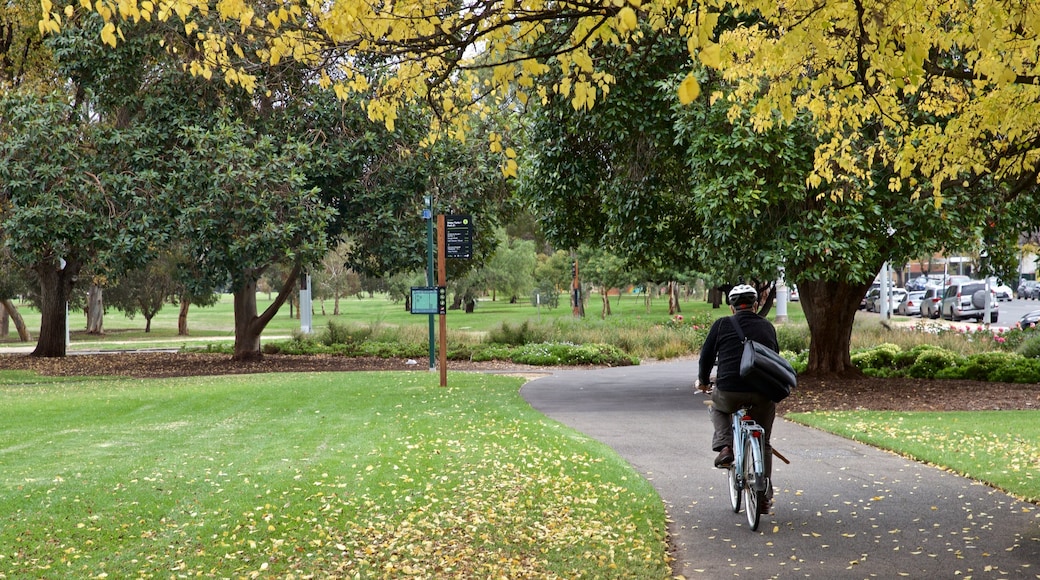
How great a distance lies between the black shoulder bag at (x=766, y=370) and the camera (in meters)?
7.11

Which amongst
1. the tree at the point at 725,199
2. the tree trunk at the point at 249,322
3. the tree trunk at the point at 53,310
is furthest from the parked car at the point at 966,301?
the tree trunk at the point at 53,310

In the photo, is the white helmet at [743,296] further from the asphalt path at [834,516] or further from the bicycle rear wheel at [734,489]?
the asphalt path at [834,516]

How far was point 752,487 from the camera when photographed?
7.15 meters

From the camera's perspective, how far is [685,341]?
1161 inches

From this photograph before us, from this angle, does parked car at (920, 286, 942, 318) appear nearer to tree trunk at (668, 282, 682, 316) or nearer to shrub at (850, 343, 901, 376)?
tree trunk at (668, 282, 682, 316)

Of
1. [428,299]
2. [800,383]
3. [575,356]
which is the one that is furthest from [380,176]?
[800,383]

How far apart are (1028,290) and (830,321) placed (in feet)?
191

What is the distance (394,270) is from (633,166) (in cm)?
1001

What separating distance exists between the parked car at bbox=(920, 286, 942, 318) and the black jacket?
45.8 meters

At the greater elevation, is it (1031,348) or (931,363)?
(1031,348)

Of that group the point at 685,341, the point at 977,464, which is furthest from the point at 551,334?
the point at 977,464

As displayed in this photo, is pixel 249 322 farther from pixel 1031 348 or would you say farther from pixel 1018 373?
pixel 1031 348

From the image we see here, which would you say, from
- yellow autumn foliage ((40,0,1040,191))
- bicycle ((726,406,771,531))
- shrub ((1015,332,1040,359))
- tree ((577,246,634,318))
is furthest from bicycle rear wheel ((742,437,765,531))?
tree ((577,246,634,318))

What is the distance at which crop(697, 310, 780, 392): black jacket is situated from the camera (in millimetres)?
7406
